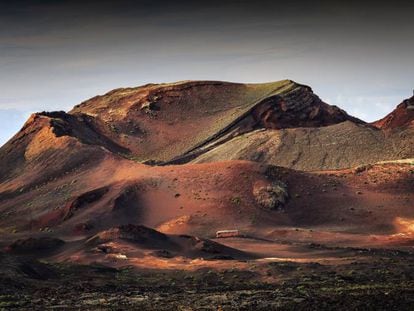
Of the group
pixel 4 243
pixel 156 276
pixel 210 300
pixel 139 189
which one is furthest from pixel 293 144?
pixel 210 300

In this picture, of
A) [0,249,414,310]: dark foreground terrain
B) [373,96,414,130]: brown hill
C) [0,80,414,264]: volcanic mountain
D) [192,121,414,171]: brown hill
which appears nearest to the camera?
[0,249,414,310]: dark foreground terrain

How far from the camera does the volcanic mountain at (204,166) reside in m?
75.2

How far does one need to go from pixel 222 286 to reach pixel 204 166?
1768 inches

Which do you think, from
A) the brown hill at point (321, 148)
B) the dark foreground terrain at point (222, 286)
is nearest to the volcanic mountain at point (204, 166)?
the brown hill at point (321, 148)

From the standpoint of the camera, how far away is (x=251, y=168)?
81812mm

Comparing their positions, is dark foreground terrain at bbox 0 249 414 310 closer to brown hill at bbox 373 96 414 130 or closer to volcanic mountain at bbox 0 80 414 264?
volcanic mountain at bbox 0 80 414 264

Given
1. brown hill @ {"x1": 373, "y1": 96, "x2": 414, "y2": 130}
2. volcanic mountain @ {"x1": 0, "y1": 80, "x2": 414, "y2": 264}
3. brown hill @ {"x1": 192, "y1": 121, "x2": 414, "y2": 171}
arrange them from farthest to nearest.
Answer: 1. brown hill @ {"x1": 373, "y1": 96, "x2": 414, "y2": 130}
2. brown hill @ {"x1": 192, "y1": 121, "x2": 414, "y2": 171}
3. volcanic mountain @ {"x1": 0, "y1": 80, "x2": 414, "y2": 264}

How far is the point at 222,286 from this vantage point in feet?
134

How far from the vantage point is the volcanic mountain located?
75250 millimetres

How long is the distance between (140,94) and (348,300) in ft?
373

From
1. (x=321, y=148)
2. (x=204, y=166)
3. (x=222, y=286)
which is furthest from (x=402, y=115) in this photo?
(x=222, y=286)

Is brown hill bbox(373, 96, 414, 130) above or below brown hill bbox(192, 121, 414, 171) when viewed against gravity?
above

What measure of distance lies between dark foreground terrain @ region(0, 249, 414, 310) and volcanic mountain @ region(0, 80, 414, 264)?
21.8 meters

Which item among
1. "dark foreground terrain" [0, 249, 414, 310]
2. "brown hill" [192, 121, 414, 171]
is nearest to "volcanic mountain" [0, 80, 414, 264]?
"brown hill" [192, 121, 414, 171]
